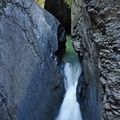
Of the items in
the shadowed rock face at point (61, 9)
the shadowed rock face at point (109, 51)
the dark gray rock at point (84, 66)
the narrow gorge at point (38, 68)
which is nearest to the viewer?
the shadowed rock face at point (109, 51)

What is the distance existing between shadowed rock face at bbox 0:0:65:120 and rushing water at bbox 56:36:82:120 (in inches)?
4.8

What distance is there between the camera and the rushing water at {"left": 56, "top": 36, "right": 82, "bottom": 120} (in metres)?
5.82

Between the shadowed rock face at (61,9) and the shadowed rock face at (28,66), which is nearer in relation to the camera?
the shadowed rock face at (28,66)

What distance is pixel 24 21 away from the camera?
611cm

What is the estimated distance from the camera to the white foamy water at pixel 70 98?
5.81 m

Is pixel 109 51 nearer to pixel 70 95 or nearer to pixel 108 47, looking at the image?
pixel 108 47

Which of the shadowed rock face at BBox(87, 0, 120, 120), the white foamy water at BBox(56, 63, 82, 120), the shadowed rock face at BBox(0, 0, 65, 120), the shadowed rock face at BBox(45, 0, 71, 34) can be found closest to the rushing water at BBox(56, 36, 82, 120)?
the white foamy water at BBox(56, 63, 82, 120)

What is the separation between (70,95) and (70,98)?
6 cm

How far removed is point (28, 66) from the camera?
5.82 meters

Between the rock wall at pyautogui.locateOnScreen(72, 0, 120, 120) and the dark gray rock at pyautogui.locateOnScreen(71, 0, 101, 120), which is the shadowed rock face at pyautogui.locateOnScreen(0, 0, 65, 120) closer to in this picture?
the dark gray rock at pyautogui.locateOnScreen(71, 0, 101, 120)

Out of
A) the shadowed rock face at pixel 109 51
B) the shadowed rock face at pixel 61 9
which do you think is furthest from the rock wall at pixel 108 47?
the shadowed rock face at pixel 61 9

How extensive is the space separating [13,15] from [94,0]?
124 inches

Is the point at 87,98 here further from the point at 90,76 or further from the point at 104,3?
the point at 104,3

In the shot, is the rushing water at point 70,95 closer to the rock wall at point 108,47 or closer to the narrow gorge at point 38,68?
the narrow gorge at point 38,68
